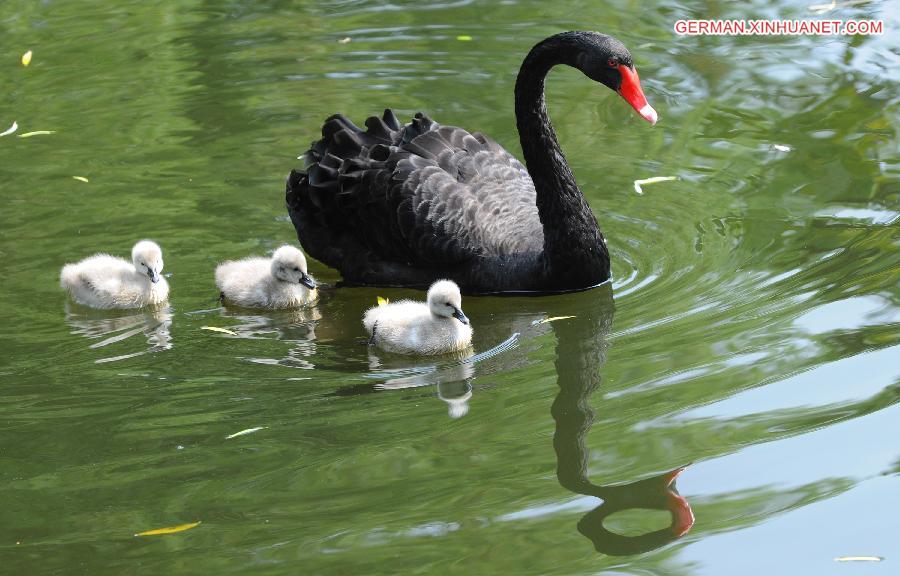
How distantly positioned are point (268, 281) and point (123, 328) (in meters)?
0.68

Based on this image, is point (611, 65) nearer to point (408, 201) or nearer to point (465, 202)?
point (465, 202)

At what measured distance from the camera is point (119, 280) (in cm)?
643

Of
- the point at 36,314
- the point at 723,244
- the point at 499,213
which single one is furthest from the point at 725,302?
the point at 36,314

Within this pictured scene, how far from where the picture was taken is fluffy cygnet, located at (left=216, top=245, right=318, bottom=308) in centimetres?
639

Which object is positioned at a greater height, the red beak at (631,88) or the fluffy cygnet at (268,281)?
the red beak at (631,88)

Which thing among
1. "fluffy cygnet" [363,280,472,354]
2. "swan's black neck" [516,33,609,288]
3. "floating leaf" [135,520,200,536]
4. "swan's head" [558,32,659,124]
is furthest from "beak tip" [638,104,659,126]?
"floating leaf" [135,520,200,536]

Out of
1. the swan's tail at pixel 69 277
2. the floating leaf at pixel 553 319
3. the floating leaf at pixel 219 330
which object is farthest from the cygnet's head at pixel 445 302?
the swan's tail at pixel 69 277

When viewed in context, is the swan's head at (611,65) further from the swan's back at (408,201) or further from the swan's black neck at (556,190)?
the swan's back at (408,201)

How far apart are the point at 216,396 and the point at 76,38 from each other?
235 inches

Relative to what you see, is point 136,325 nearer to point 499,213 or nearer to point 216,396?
point 216,396

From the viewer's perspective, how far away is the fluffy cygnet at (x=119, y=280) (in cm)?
640

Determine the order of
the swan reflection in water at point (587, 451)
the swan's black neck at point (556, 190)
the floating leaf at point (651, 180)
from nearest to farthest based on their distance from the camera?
the swan reflection in water at point (587, 451) → the swan's black neck at point (556, 190) → the floating leaf at point (651, 180)

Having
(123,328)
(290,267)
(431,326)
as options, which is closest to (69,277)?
(123,328)

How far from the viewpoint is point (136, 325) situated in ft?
20.8
